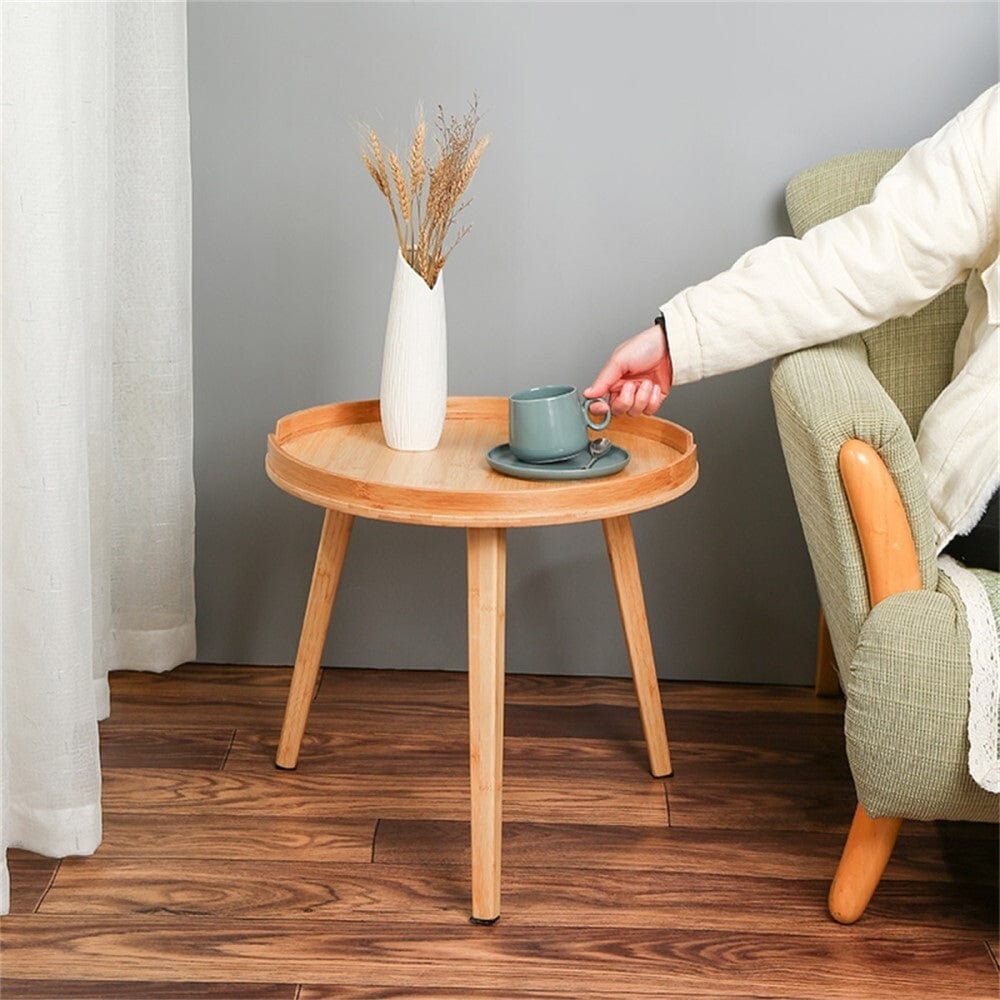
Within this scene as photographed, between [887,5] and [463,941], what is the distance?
1.33 m

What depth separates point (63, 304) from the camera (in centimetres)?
134

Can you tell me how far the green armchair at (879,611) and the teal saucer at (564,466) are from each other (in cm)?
19

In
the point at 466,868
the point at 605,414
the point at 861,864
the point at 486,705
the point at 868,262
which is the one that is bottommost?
the point at 466,868

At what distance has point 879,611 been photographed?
1322mm

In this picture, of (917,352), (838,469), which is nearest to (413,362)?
(838,469)

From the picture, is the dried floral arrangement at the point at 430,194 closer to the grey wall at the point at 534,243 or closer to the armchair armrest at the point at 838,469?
the grey wall at the point at 534,243

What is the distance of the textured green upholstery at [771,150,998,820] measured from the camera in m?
1.28

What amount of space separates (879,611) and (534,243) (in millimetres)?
824

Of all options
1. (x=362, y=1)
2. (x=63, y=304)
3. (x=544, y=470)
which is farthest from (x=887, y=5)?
(x=63, y=304)

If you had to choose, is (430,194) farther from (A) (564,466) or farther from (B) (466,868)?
(B) (466,868)

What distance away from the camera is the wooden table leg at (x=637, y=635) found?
166 cm

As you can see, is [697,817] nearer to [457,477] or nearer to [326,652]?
[457,477]

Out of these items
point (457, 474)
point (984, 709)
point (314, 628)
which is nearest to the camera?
point (984, 709)

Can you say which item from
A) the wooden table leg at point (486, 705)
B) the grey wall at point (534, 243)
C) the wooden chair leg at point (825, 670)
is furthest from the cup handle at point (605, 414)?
the wooden chair leg at point (825, 670)
